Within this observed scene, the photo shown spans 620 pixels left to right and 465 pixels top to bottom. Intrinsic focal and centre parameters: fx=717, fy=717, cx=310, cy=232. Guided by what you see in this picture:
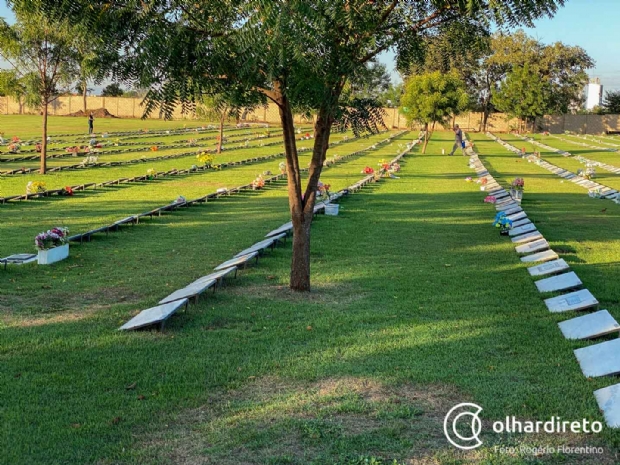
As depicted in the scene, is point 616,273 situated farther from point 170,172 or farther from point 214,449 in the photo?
point 170,172

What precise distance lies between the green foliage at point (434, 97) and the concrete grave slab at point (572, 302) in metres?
31.5

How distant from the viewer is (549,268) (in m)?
10.3

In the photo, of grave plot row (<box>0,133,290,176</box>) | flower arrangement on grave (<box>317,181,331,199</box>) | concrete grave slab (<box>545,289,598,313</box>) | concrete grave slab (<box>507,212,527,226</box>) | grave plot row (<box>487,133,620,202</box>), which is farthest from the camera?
grave plot row (<box>0,133,290,176</box>)

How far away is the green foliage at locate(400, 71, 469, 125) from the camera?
3931 cm

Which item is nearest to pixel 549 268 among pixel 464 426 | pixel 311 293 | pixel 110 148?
pixel 311 293

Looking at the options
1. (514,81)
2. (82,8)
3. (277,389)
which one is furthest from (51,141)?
(514,81)

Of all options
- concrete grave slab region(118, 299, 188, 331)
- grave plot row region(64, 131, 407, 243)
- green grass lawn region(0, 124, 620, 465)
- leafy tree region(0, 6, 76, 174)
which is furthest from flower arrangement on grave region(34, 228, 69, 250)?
leafy tree region(0, 6, 76, 174)

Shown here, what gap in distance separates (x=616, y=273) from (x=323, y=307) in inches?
196

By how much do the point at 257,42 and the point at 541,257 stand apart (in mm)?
6572

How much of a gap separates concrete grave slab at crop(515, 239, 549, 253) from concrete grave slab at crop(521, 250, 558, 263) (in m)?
0.36

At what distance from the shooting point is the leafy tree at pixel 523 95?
2694 inches

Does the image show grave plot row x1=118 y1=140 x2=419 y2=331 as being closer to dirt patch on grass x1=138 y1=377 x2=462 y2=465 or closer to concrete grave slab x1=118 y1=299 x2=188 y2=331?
concrete grave slab x1=118 y1=299 x2=188 y2=331

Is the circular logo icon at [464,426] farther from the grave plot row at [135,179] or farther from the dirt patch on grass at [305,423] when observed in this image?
the grave plot row at [135,179]

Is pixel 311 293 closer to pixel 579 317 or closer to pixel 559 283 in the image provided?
pixel 559 283
